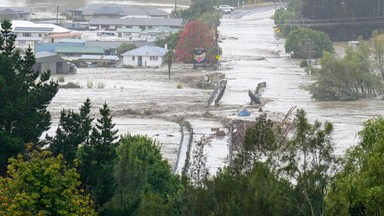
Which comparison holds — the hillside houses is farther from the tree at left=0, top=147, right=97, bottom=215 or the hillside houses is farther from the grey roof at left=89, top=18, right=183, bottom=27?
the tree at left=0, top=147, right=97, bottom=215

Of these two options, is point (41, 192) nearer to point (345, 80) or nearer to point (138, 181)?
point (138, 181)

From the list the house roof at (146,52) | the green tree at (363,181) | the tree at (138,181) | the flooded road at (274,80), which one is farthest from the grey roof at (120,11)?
the green tree at (363,181)

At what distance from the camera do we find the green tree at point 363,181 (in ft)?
43.8

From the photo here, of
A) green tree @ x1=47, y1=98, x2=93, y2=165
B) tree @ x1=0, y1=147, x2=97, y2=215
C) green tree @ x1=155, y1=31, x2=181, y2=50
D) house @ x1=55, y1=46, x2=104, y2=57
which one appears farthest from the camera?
green tree @ x1=155, y1=31, x2=181, y2=50

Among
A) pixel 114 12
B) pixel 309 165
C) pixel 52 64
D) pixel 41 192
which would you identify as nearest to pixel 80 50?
pixel 52 64

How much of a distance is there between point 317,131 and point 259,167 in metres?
1.49

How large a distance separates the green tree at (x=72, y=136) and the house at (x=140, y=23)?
47504 mm

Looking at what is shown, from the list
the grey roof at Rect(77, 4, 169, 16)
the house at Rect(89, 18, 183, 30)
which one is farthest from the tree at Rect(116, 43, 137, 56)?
the grey roof at Rect(77, 4, 169, 16)

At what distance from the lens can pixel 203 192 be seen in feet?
49.0

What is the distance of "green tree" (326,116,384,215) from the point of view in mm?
13344

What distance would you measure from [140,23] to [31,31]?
7496 millimetres

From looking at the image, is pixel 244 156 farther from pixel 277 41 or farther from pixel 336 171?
pixel 277 41

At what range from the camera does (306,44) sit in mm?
56125

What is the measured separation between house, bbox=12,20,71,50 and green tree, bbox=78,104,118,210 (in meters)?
43.4
